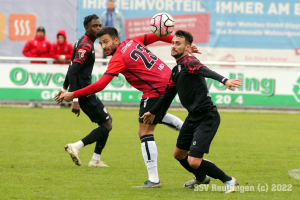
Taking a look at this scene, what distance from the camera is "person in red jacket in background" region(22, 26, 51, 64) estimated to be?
15.3 m

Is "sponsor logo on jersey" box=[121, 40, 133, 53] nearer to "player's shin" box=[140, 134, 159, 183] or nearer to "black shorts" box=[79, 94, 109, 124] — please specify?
"player's shin" box=[140, 134, 159, 183]

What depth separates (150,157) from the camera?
5.66 meters

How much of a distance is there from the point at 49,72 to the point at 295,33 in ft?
30.4

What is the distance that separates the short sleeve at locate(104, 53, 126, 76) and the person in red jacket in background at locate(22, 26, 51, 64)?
397 inches

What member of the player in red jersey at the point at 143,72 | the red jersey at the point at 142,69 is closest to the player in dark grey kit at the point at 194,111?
the player in red jersey at the point at 143,72

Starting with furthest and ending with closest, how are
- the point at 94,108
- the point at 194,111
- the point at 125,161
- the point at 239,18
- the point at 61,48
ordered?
the point at 239,18
the point at 61,48
the point at 125,161
the point at 94,108
the point at 194,111

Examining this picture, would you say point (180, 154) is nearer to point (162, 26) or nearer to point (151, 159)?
point (151, 159)

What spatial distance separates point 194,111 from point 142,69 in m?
0.94

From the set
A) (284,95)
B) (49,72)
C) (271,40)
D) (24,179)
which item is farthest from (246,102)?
(24,179)

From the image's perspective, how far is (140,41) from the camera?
6305 mm

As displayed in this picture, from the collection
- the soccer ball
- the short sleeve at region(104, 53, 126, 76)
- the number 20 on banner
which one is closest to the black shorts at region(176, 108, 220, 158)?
the short sleeve at region(104, 53, 126, 76)

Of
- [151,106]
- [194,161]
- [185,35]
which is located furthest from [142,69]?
[194,161]

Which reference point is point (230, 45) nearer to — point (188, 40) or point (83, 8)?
point (83, 8)

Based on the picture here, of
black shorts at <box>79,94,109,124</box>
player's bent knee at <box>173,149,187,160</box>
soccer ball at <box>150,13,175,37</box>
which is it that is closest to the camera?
player's bent knee at <box>173,149,187,160</box>
